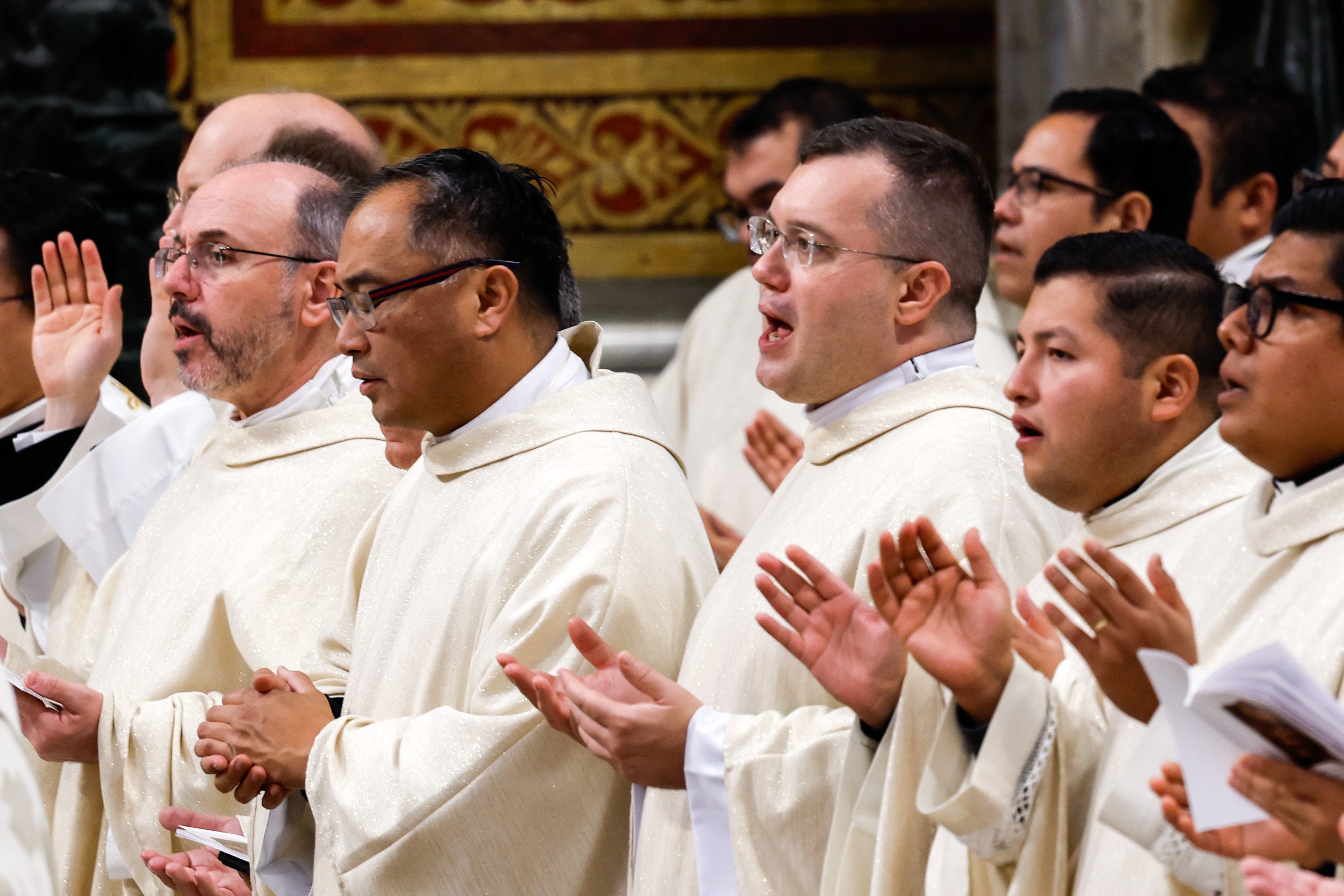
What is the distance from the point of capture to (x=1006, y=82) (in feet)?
20.6

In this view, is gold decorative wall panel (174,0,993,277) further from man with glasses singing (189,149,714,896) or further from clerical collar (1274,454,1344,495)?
clerical collar (1274,454,1344,495)

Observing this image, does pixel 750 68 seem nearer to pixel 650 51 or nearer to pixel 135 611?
pixel 650 51

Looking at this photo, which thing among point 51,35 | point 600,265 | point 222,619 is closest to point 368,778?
point 222,619

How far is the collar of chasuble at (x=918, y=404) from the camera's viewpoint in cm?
287

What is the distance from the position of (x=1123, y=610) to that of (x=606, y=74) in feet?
18.3

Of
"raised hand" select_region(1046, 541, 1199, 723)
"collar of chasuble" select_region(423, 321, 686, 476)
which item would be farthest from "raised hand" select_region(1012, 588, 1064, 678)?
"collar of chasuble" select_region(423, 321, 686, 476)

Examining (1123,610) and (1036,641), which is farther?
(1036,641)

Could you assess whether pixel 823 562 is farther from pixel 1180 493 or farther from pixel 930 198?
pixel 930 198

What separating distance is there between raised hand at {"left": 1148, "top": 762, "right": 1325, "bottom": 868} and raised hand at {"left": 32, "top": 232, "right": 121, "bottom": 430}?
10.0 feet

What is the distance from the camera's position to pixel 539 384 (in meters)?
3.23

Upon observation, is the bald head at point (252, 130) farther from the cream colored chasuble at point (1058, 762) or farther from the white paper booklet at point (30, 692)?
the cream colored chasuble at point (1058, 762)

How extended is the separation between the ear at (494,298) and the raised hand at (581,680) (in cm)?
67

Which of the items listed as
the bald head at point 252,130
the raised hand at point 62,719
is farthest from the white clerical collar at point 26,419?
the raised hand at point 62,719

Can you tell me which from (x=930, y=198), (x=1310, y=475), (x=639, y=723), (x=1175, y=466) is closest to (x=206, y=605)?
(x=639, y=723)
